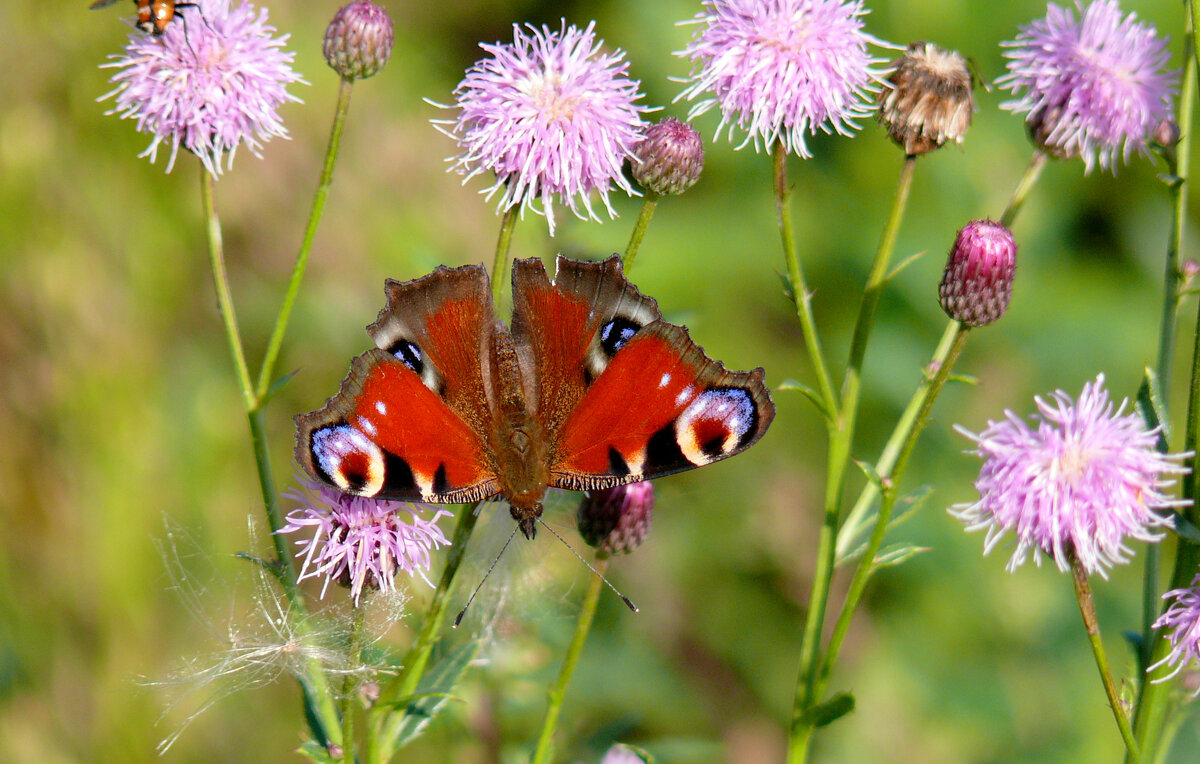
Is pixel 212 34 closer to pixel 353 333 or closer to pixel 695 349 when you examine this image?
pixel 695 349

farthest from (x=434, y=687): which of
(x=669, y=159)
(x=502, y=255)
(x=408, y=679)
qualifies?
(x=669, y=159)

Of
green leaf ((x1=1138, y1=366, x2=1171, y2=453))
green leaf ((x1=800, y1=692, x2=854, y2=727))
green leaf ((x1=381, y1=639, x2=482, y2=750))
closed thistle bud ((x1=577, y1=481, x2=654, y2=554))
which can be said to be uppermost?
green leaf ((x1=1138, y1=366, x2=1171, y2=453))

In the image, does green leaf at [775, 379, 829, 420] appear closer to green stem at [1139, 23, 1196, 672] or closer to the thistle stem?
the thistle stem

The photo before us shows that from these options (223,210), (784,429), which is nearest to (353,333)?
(223,210)

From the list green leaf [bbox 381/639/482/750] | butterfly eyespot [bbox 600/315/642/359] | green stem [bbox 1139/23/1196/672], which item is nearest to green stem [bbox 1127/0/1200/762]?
green stem [bbox 1139/23/1196/672]

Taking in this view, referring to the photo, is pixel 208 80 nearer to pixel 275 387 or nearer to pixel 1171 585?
pixel 275 387

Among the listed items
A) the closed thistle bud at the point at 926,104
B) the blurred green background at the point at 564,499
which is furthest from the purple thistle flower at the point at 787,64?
the blurred green background at the point at 564,499
